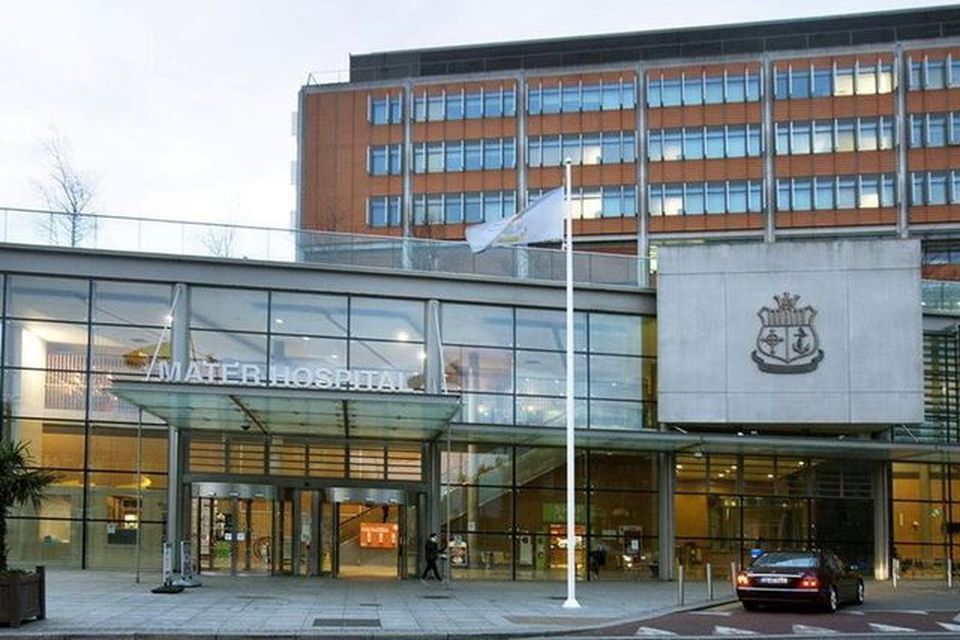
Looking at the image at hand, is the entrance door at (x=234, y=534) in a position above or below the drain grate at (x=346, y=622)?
above

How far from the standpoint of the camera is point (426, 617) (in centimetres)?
2239

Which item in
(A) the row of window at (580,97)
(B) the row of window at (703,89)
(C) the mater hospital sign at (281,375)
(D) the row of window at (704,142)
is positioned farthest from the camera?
(A) the row of window at (580,97)

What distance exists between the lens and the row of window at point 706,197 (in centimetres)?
7356

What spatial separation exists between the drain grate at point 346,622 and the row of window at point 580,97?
5773 cm

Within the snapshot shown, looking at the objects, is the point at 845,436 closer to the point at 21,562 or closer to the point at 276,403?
the point at 276,403

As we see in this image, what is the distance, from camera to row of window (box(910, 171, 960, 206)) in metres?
71.3

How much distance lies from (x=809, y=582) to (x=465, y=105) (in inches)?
2231

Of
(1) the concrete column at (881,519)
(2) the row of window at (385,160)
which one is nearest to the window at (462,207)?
(2) the row of window at (385,160)

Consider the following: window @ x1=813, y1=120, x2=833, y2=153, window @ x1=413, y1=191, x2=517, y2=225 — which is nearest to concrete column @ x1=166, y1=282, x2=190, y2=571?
window @ x1=413, y1=191, x2=517, y2=225

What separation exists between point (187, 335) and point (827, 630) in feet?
64.7

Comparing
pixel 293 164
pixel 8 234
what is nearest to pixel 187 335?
A: pixel 8 234

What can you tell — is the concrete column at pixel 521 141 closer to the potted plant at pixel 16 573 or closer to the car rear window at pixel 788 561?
the car rear window at pixel 788 561

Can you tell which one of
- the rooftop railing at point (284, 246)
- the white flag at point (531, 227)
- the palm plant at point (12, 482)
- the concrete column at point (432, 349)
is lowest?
the palm plant at point (12, 482)

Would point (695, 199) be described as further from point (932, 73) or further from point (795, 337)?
point (795, 337)
